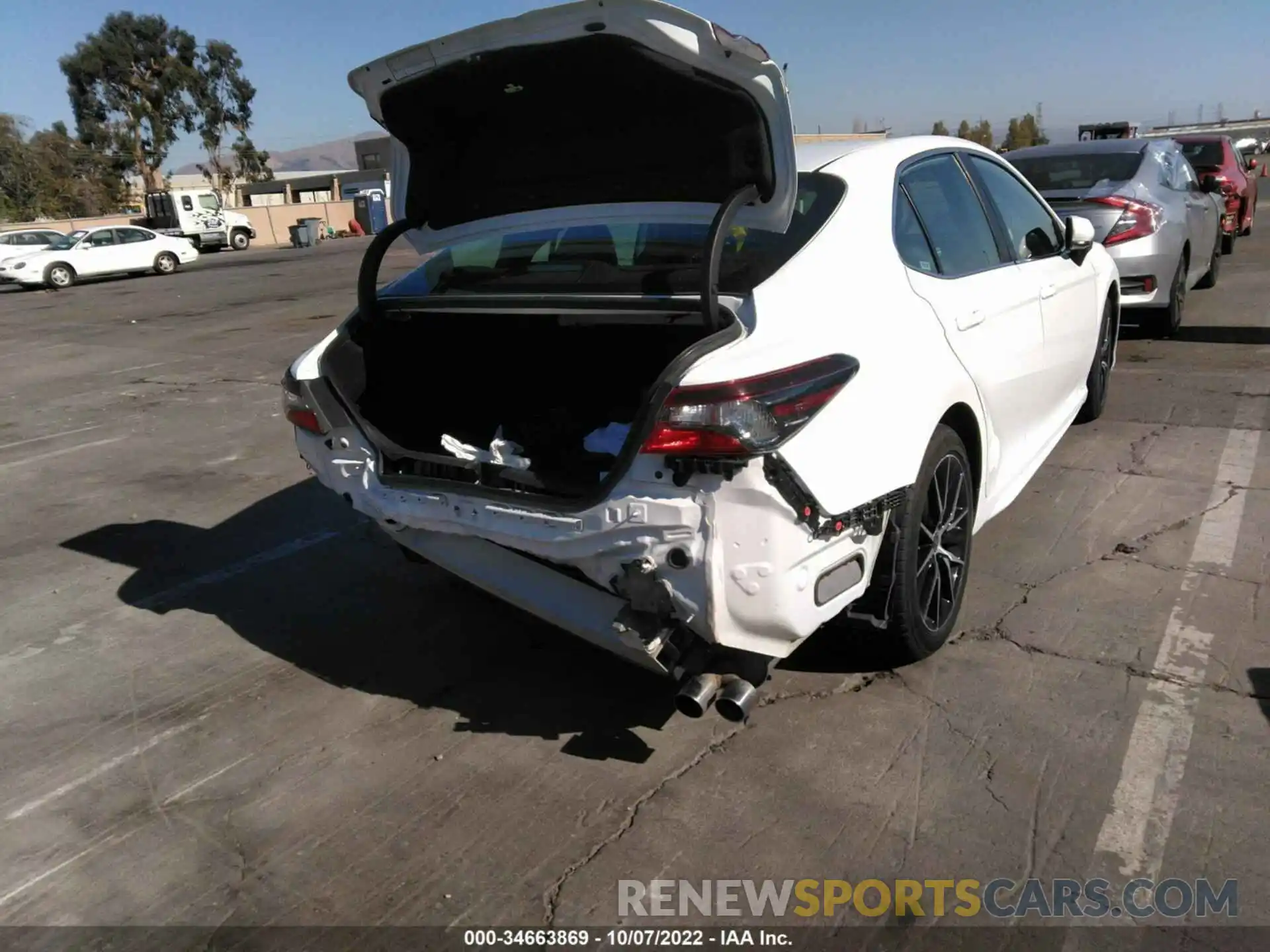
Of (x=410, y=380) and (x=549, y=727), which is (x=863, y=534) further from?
(x=410, y=380)


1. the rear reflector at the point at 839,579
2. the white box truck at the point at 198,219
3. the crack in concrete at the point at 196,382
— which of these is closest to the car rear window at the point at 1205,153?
the crack in concrete at the point at 196,382

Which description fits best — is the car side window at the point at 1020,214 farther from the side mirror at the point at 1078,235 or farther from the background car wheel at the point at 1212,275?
the background car wheel at the point at 1212,275

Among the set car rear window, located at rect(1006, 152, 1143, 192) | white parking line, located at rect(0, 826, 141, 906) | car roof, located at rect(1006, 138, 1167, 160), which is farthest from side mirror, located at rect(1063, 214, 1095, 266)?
white parking line, located at rect(0, 826, 141, 906)

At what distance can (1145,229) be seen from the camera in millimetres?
7758

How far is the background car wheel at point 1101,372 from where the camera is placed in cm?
581

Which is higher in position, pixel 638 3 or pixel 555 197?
pixel 638 3

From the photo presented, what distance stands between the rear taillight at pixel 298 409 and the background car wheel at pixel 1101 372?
4239 mm

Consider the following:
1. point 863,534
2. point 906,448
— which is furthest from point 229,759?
point 906,448

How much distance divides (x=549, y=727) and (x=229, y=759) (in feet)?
3.42

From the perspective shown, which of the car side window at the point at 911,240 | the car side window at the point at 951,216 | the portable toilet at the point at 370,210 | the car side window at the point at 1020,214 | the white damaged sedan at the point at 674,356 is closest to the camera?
the white damaged sedan at the point at 674,356

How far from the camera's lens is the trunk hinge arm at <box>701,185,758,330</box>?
9.10 ft

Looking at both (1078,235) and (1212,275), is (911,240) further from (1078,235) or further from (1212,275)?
(1212,275)

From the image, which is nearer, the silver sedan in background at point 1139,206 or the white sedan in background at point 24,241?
the silver sedan in background at point 1139,206

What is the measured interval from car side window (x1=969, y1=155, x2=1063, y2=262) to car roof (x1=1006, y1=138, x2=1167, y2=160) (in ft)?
14.2
